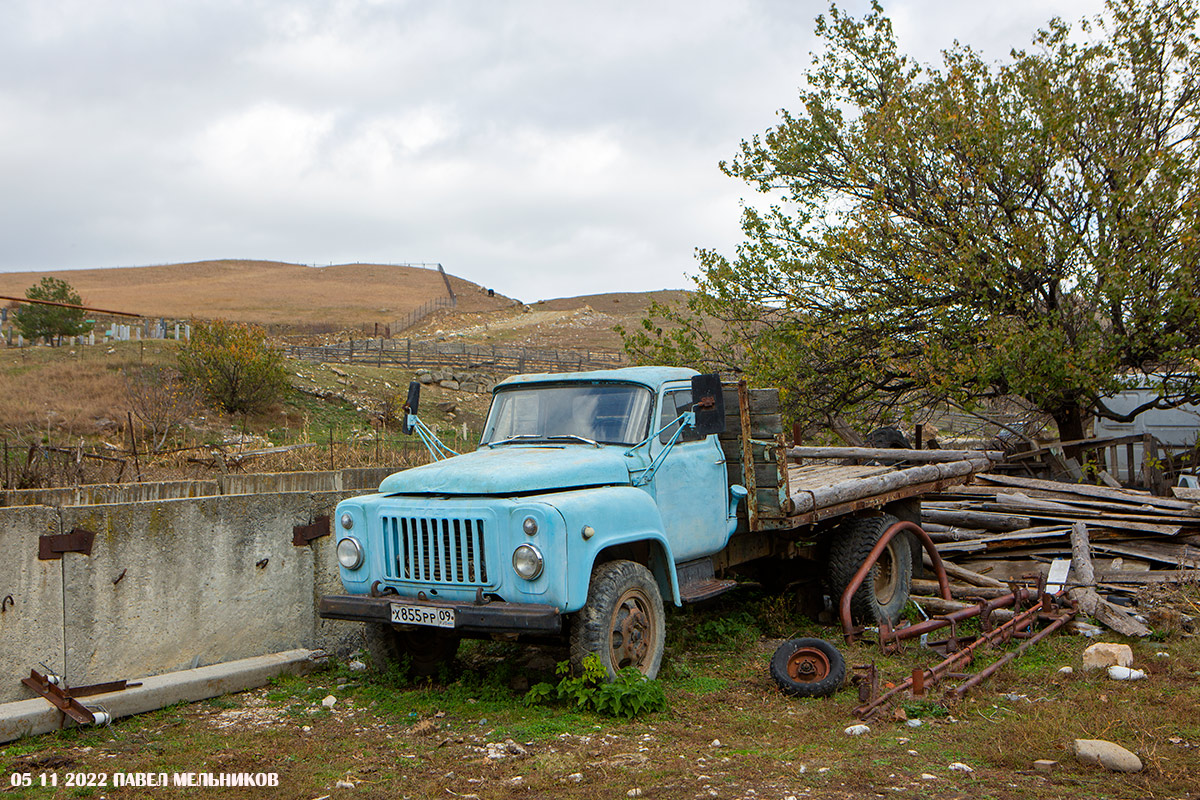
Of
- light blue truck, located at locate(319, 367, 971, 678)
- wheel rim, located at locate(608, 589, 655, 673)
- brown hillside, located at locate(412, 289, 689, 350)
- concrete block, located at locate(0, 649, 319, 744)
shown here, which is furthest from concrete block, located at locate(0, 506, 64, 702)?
brown hillside, located at locate(412, 289, 689, 350)

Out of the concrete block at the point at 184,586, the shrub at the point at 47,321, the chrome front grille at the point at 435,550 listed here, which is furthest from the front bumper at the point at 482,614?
the shrub at the point at 47,321

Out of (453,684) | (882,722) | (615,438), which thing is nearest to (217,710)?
(453,684)

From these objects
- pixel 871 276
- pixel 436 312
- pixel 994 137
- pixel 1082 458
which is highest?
pixel 436 312

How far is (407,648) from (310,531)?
1299 mm

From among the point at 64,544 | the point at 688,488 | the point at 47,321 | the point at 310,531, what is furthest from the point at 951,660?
the point at 47,321

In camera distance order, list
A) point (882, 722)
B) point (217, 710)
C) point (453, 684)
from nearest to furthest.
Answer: point (882, 722) < point (217, 710) < point (453, 684)

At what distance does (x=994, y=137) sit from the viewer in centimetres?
1302

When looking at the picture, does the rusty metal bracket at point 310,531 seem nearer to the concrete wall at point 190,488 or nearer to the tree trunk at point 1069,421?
the concrete wall at point 190,488

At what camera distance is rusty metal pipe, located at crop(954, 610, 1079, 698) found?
5953 millimetres

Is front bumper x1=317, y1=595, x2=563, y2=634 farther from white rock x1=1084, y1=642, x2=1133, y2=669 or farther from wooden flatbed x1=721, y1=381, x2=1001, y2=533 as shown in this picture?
white rock x1=1084, y1=642, x2=1133, y2=669

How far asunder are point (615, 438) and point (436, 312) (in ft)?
262

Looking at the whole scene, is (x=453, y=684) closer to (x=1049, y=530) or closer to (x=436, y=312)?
(x=1049, y=530)

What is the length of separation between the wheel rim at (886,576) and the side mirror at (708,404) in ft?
10.3

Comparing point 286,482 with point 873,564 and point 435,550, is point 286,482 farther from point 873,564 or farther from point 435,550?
point 873,564
